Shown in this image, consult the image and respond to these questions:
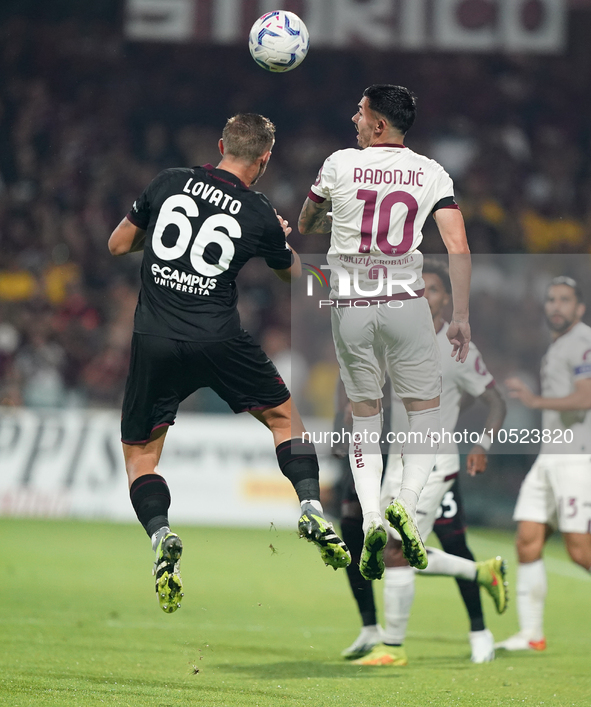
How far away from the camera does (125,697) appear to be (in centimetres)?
563

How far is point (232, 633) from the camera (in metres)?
8.38

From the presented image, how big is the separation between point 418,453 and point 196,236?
1.77 m

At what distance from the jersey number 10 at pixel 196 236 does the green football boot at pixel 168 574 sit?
1503mm

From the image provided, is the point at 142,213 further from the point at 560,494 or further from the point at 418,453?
the point at 560,494

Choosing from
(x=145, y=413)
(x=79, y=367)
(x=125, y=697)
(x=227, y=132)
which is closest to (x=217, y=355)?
(x=145, y=413)

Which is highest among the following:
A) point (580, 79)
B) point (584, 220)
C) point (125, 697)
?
point (580, 79)

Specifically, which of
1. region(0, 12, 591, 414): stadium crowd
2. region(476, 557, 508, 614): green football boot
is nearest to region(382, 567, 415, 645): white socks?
region(476, 557, 508, 614): green football boot

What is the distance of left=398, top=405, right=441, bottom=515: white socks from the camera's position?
626 centimetres

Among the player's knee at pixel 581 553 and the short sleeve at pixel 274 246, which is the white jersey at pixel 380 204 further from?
the player's knee at pixel 581 553

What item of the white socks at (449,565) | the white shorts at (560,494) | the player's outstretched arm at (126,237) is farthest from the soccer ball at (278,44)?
the white shorts at (560,494)

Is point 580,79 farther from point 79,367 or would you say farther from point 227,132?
point 227,132

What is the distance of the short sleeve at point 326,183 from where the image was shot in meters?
6.26

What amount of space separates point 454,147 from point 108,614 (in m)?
12.1

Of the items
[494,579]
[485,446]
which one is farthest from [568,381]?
[494,579]
